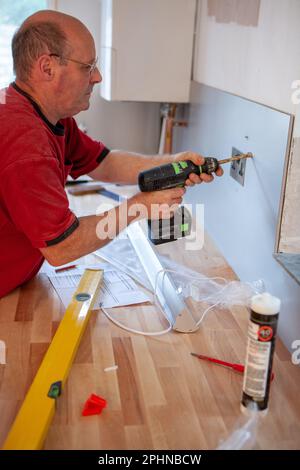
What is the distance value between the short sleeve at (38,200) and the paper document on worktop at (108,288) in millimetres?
268

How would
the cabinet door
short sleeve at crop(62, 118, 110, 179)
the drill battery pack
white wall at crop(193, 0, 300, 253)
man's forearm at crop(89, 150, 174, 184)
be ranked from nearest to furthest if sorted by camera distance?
white wall at crop(193, 0, 300, 253), the drill battery pack, short sleeve at crop(62, 118, 110, 179), man's forearm at crop(89, 150, 174, 184), the cabinet door

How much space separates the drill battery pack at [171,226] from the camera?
157 cm

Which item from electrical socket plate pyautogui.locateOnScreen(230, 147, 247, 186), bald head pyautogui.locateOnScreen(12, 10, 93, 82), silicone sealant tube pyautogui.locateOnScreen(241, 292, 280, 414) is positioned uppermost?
bald head pyautogui.locateOnScreen(12, 10, 93, 82)

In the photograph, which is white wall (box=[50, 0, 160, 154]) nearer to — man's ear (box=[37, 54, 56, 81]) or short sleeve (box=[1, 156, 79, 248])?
man's ear (box=[37, 54, 56, 81])

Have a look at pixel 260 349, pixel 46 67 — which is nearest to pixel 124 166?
pixel 46 67

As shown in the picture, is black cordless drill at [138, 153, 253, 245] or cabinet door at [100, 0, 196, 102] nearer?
black cordless drill at [138, 153, 253, 245]

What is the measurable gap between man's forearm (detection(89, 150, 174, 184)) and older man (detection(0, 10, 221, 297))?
324mm

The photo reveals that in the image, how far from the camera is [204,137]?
2.13 meters

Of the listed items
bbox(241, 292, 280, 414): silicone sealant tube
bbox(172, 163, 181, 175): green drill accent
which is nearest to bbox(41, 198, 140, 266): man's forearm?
bbox(172, 163, 181, 175): green drill accent

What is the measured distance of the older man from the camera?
50.8 inches

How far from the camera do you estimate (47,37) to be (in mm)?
1377

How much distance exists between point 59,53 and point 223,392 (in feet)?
3.05
